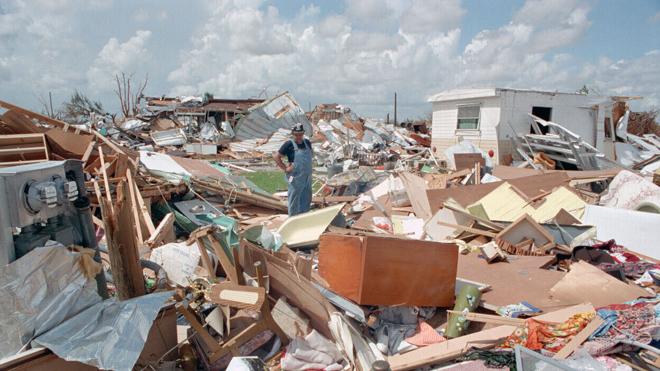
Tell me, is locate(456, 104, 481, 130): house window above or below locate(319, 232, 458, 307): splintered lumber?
above

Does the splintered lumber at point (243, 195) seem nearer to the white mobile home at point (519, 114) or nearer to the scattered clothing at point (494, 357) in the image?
the scattered clothing at point (494, 357)

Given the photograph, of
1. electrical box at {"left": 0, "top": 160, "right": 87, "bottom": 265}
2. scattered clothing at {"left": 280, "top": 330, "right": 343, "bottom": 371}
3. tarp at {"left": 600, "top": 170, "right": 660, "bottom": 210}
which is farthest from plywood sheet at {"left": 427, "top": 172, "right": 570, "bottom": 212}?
electrical box at {"left": 0, "top": 160, "right": 87, "bottom": 265}

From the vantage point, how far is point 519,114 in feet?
41.6

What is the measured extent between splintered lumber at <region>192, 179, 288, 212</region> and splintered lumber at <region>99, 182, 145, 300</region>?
13.9 feet

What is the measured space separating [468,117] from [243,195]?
31.3ft


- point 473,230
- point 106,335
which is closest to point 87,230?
point 106,335

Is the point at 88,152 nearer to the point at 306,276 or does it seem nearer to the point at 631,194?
the point at 306,276

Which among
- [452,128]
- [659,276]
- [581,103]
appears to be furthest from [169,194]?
[581,103]

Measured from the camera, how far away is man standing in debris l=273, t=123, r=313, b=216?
5.63 metres

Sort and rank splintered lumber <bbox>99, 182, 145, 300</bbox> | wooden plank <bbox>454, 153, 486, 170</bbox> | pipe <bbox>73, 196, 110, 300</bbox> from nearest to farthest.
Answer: pipe <bbox>73, 196, 110, 300</bbox>, splintered lumber <bbox>99, 182, 145, 300</bbox>, wooden plank <bbox>454, 153, 486, 170</bbox>

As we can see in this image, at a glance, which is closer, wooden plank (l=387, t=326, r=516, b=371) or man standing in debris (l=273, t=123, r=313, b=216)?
wooden plank (l=387, t=326, r=516, b=371)

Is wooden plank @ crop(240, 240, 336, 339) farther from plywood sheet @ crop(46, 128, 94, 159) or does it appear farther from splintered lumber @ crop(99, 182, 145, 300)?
plywood sheet @ crop(46, 128, 94, 159)

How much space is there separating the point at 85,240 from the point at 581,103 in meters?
14.6

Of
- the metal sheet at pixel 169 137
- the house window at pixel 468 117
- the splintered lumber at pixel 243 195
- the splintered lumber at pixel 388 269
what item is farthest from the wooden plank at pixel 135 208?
the metal sheet at pixel 169 137
